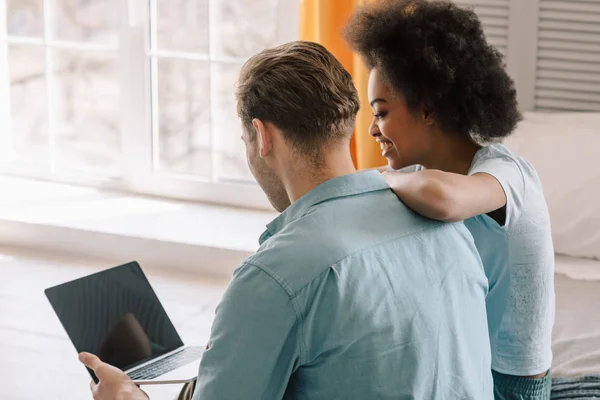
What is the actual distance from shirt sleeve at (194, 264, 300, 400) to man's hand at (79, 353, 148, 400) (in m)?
0.27

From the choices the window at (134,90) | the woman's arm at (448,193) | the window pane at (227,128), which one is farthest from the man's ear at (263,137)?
the window pane at (227,128)

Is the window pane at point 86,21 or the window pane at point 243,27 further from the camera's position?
the window pane at point 86,21

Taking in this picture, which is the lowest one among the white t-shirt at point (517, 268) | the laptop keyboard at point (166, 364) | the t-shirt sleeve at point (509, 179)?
the laptop keyboard at point (166, 364)

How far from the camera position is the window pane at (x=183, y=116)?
11.7 ft

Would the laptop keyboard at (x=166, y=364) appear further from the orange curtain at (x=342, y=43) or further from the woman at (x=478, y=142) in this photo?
the orange curtain at (x=342, y=43)

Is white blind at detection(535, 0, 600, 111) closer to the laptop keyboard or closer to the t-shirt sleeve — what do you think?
the t-shirt sleeve

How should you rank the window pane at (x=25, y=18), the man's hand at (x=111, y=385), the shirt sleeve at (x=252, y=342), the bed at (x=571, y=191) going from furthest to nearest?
the window pane at (x=25, y=18)
the bed at (x=571, y=191)
the man's hand at (x=111, y=385)
the shirt sleeve at (x=252, y=342)

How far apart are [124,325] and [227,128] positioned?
1.85 meters

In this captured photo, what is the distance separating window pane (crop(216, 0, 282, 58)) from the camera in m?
3.44

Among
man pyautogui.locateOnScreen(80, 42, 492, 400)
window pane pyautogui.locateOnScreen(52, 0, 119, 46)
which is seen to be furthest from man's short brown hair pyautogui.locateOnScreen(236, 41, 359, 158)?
window pane pyautogui.locateOnScreen(52, 0, 119, 46)

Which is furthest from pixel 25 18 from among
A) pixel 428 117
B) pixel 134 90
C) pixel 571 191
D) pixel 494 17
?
pixel 428 117

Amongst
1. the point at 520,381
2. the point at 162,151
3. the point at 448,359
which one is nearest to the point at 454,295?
the point at 448,359

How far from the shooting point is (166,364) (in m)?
1.72

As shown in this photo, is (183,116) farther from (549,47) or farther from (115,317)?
(115,317)
